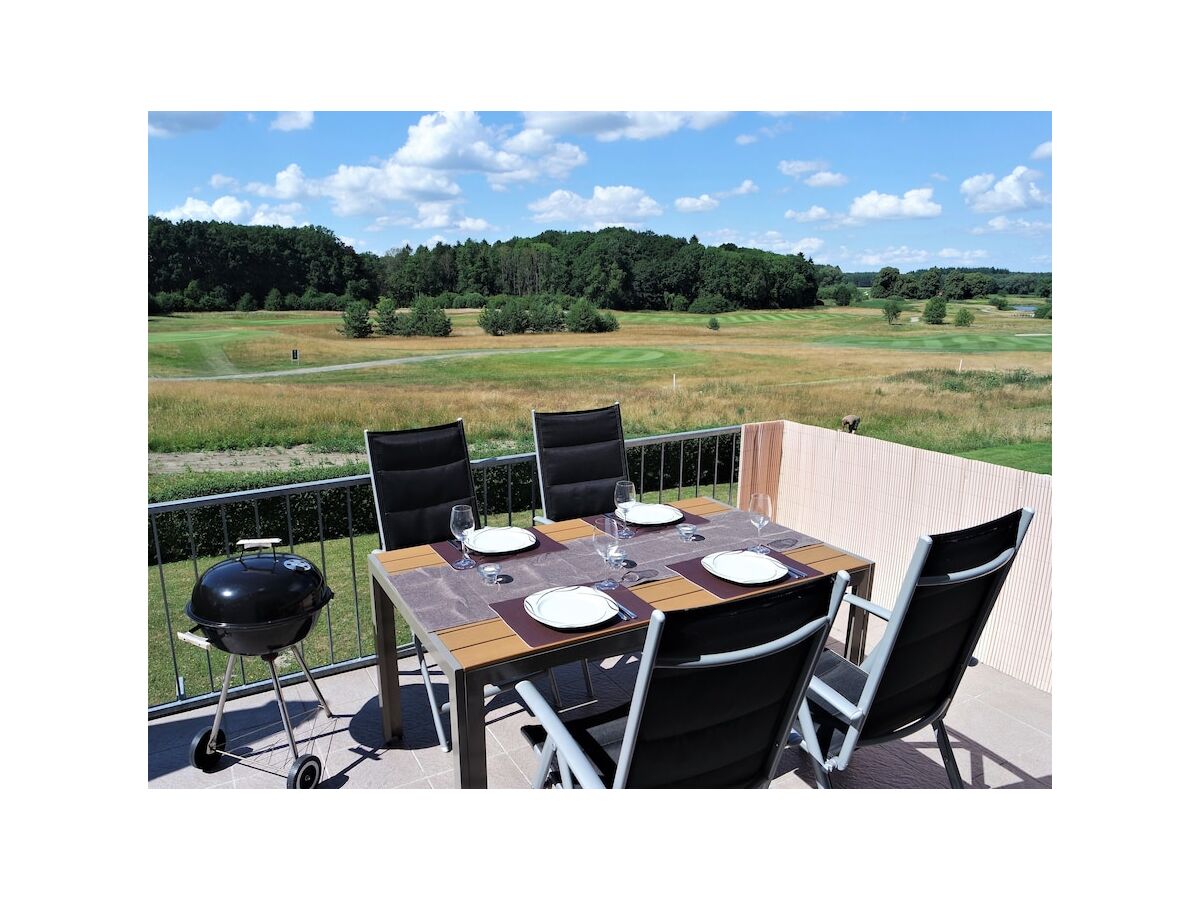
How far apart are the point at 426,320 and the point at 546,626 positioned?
1010 cm

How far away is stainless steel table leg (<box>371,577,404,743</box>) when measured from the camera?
8.90ft

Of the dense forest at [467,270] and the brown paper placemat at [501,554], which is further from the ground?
the dense forest at [467,270]

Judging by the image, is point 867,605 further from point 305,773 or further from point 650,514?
point 305,773

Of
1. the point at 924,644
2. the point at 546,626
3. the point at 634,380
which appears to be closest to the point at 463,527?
the point at 546,626

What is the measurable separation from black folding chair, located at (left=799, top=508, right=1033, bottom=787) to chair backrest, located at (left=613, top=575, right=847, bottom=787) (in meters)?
0.34

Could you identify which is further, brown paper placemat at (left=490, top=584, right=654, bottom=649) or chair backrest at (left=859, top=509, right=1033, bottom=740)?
brown paper placemat at (left=490, top=584, right=654, bottom=649)

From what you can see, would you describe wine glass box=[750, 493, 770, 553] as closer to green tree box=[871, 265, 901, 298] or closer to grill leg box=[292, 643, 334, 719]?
grill leg box=[292, 643, 334, 719]

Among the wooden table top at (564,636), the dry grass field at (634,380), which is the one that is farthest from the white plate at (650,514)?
the dry grass field at (634,380)

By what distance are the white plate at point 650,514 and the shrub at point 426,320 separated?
9.04 m

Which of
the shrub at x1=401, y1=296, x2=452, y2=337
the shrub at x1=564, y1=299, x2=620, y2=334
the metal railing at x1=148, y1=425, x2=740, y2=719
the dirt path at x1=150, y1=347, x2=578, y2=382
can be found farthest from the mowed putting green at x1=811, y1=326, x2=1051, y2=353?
the shrub at x1=401, y1=296, x2=452, y2=337

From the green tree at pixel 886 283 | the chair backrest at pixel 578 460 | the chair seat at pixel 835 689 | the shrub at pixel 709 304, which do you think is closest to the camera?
the chair seat at pixel 835 689

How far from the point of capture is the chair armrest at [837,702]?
2020mm

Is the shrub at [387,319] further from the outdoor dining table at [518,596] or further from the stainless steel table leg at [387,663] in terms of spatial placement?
the stainless steel table leg at [387,663]
